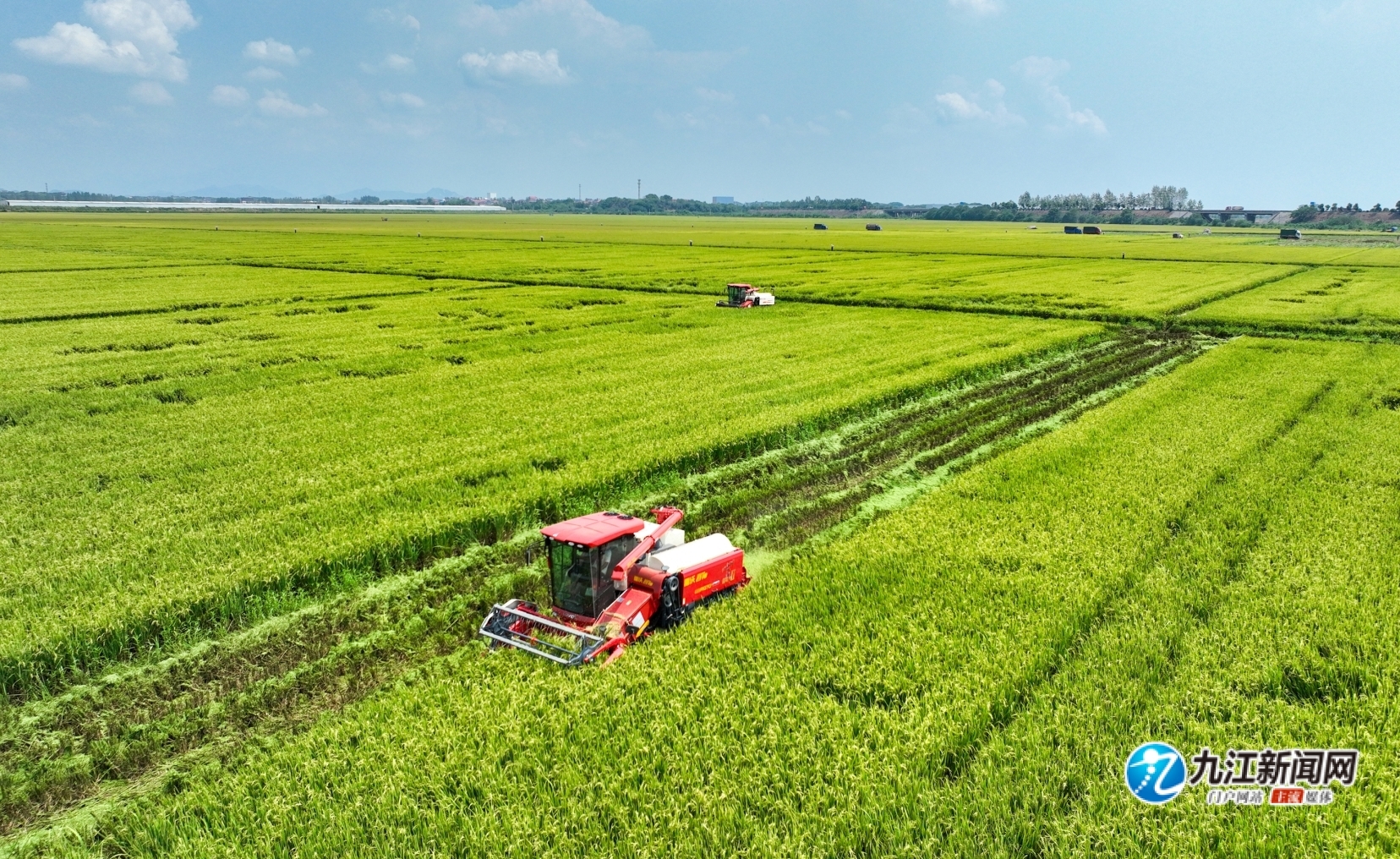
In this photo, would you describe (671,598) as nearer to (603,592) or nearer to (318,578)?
(603,592)

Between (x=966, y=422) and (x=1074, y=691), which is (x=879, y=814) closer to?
(x=1074, y=691)

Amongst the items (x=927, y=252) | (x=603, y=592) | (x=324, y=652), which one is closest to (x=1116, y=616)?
(x=603, y=592)

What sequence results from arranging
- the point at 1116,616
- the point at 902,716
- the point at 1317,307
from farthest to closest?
the point at 1317,307, the point at 1116,616, the point at 902,716

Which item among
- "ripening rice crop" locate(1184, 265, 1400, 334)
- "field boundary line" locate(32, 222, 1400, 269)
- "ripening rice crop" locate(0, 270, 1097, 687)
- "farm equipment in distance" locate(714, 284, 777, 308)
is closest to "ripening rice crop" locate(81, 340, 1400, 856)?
"ripening rice crop" locate(0, 270, 1097, 687)

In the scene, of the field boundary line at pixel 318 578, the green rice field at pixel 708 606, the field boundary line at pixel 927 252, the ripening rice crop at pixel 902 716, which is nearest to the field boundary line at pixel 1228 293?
the field boundary line at pixel 927 252

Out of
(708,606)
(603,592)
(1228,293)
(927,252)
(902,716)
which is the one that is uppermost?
(927,252)

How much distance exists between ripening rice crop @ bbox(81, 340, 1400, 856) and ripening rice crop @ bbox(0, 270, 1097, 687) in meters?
4.34

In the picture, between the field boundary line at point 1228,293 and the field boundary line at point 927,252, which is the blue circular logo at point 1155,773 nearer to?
the field boundary line at point 1228,293

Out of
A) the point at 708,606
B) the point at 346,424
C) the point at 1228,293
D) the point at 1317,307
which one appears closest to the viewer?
the point at 708,606

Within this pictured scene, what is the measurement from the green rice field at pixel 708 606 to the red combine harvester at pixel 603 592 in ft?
1.52

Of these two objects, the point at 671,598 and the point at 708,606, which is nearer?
the point at 671,598

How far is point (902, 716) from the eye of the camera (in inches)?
340

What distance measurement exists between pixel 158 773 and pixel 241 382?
19.6 metres

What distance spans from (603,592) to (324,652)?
12.7 feet
